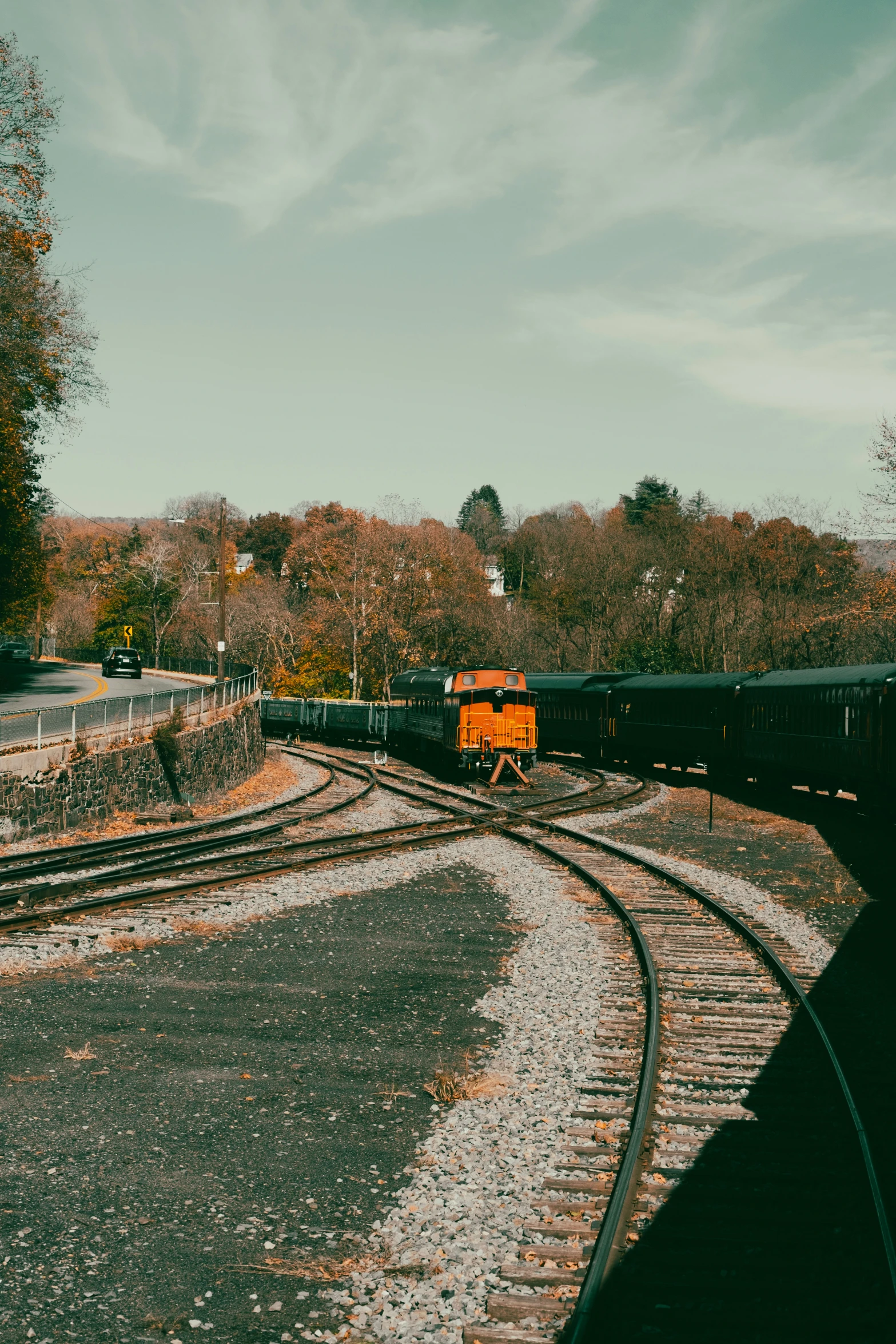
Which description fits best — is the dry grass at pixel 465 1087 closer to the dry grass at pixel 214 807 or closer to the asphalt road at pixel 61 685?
the dry grass at pixel 214 807

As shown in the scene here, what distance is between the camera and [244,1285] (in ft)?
18.1

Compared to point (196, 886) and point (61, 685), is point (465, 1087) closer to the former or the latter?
point (196, 886)

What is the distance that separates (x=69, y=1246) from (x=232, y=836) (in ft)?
46.8

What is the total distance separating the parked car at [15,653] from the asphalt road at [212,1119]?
213ft

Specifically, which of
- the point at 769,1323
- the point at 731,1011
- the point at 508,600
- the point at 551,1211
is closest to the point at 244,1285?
the point at 551,1211

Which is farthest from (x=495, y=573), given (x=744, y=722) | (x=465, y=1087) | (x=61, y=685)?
(x=465, y=1087)

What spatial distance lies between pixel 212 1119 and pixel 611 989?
4.76m

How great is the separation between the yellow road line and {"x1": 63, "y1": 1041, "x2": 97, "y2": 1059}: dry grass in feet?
76.9

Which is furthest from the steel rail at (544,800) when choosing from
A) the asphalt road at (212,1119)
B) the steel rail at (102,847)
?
the asphalt road at (212,1119)

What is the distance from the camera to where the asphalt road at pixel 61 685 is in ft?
130

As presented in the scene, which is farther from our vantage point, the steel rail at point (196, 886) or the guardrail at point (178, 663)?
the guardrail at point (178, 663)

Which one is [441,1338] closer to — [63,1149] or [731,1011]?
[63,1149]

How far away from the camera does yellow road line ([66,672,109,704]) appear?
39406 millimetres

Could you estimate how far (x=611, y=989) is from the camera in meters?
11.0
